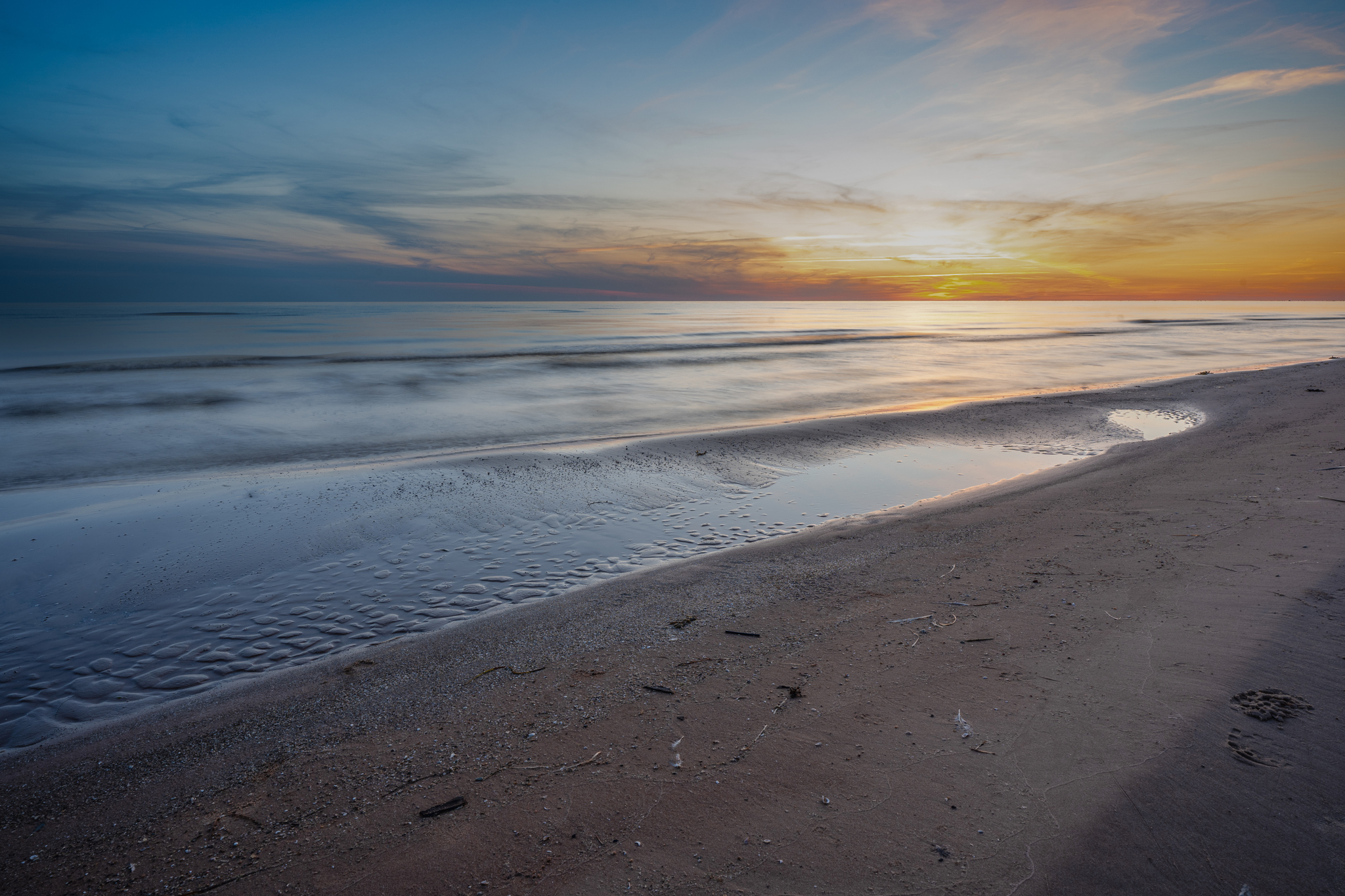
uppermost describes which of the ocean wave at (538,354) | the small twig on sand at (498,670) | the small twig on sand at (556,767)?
the ocean wave at (538,354)

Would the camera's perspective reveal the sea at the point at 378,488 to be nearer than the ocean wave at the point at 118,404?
Yes

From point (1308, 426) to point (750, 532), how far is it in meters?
10.8

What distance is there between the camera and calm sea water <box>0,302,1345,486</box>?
14086 millimetres

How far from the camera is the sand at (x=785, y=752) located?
2.54 metres

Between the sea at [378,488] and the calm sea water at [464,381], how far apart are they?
186 millimetres

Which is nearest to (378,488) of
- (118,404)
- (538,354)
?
(118,404)

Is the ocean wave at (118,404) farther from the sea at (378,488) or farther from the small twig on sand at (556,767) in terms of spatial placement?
the small twig on sand at (556,767)

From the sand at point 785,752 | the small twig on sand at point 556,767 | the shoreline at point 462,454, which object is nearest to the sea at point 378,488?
the shoreline at point 462,454

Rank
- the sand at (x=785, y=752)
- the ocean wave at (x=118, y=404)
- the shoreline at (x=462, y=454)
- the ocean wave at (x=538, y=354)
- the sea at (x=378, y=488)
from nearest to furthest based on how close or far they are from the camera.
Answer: the sand at (x=785, y=752), the sea at (x=378, y=488), the shoreline at (x=462, y=454), the ocean wave at (x=118, y=404), the ocean wave at (x=538, y=354)

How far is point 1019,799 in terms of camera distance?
9.04 feet

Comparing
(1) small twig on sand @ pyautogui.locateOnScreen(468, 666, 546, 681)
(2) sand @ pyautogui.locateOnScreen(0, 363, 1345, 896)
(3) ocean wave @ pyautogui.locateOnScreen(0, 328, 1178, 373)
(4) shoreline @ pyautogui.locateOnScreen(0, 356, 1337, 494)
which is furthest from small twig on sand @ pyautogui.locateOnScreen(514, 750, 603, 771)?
(3) ocean wave @ pyautogui.locateOnScreen(0, 328, 1178, 373)

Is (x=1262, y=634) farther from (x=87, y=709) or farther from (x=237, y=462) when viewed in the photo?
(x=237, y=462)

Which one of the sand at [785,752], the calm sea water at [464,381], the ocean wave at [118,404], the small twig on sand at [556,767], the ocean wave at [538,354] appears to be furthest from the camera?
the ocean wave at [538,354]

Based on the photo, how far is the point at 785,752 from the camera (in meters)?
3.21
